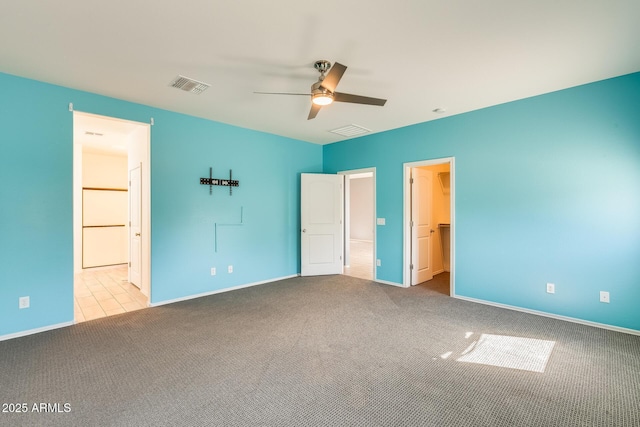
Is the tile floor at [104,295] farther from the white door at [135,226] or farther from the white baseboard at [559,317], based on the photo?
the white baseboard at [559,317]

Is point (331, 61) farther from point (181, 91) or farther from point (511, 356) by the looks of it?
point (511, 356)

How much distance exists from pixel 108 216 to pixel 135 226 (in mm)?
2440

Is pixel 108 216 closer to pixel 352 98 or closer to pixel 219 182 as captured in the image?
pixel 219 182

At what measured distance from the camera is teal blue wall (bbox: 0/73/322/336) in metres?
2.99

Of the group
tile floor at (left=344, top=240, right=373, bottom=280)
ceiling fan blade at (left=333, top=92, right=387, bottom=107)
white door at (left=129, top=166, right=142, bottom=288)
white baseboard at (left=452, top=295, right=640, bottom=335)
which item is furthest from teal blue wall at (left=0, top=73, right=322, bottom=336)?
white baseboard at (left=452, top=295, right=640, bottom=335)

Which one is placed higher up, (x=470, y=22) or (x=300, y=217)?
(x=470, y=22)

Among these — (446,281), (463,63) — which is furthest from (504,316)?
(463,63)

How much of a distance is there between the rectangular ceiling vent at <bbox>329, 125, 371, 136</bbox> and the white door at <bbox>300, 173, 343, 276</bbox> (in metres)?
0.96

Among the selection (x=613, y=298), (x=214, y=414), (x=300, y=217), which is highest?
(x=300, y=217)

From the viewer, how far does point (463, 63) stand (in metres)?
2.77

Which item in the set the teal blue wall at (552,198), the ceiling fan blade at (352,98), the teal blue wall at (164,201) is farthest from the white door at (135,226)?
the teal blue wall at (552,198)

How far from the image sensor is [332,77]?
2426mm

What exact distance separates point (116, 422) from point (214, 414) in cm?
59

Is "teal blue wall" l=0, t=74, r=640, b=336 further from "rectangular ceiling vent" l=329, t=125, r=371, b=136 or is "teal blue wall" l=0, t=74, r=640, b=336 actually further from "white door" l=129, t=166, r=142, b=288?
"white door" l=129, t=166, r=142, b=288
